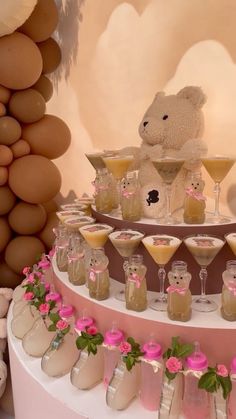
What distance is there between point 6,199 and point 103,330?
4.17ft

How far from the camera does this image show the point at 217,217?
1.79 metres

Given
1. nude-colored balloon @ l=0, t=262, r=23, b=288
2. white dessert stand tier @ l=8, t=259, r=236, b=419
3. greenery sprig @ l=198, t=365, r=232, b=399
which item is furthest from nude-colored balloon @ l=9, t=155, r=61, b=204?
greenery sprig @ l=198, t=365, r=232, b=399

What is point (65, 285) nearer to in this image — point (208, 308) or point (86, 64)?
point (208, 308)

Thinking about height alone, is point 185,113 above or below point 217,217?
above

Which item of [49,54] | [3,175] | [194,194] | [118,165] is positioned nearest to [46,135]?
[3,175]

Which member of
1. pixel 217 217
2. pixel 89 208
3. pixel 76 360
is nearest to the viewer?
pixel 76 360

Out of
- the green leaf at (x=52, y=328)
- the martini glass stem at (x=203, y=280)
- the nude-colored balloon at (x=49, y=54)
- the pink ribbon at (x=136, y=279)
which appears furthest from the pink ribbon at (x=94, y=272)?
the nude-colored balloon at (x=49, y=54)

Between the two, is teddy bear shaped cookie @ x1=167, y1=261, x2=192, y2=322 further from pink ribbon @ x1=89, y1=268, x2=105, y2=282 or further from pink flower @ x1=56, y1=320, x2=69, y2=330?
pink flower @ x1=56, y1=320, x2=69, y2=330

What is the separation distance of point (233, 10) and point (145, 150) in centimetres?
79

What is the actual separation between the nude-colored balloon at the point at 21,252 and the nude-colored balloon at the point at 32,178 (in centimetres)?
27

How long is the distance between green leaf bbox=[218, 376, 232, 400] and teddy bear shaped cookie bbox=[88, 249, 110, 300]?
54 cm

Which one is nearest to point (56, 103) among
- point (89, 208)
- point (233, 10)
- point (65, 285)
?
point (89, 208)

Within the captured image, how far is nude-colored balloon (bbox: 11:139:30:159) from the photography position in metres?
2.62

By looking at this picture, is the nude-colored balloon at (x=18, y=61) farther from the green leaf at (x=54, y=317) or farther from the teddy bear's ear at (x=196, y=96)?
the green leaf at (x=54, y=317)
